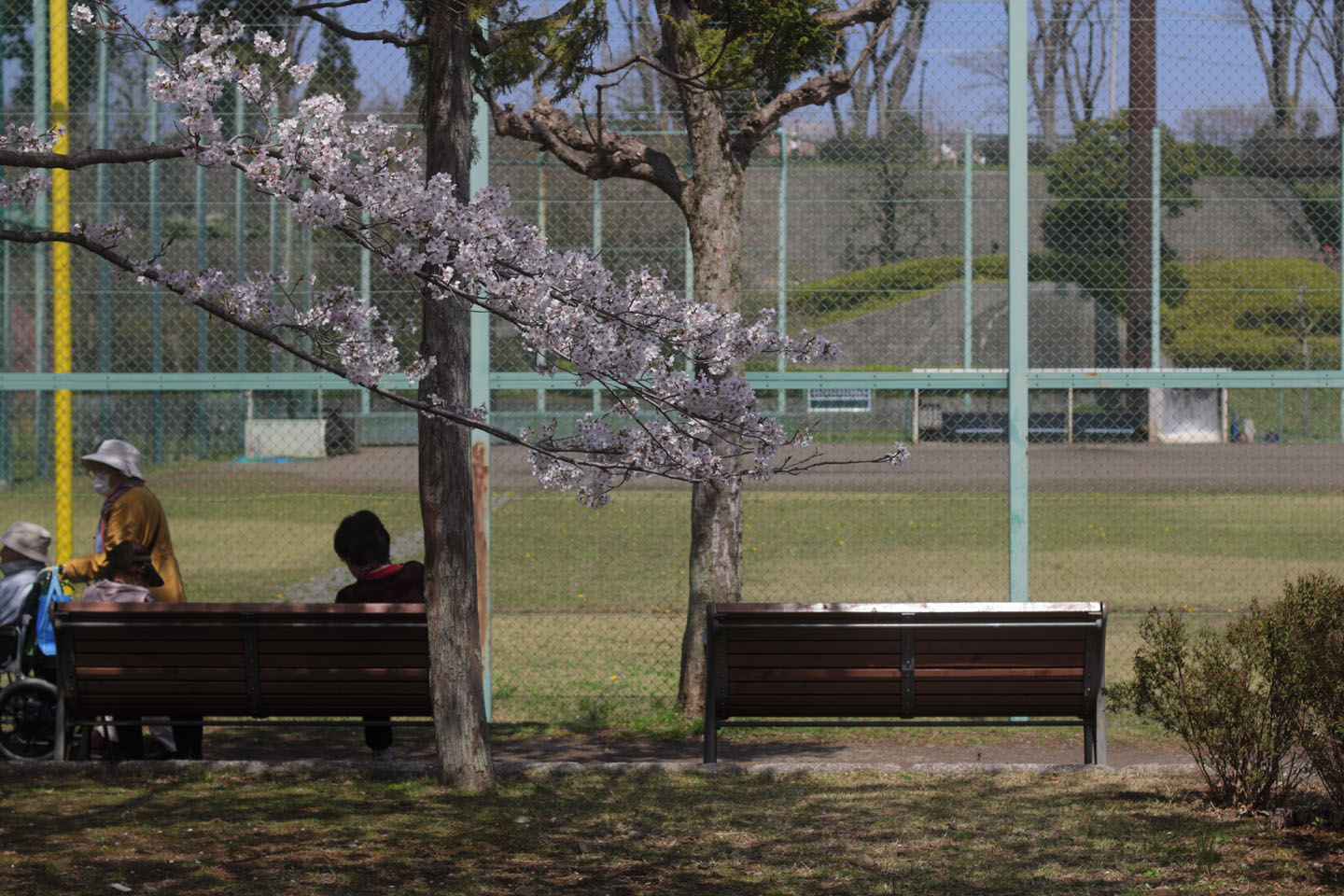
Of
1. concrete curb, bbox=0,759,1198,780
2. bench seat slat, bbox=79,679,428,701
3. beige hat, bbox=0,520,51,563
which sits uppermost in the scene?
beige hat, bbox=0,520,51,563

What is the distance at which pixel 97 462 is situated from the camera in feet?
25.4

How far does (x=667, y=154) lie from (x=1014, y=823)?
4.40m

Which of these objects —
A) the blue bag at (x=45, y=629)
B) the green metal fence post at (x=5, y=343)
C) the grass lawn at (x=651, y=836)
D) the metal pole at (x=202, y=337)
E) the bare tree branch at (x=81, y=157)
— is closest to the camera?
the bare tree branch at (x=81, y=157)

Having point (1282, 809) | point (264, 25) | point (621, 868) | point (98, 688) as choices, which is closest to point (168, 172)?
point (264, 25)

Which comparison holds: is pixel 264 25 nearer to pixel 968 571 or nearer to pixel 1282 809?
pixel 1282 809

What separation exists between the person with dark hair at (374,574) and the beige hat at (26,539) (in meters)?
1.63

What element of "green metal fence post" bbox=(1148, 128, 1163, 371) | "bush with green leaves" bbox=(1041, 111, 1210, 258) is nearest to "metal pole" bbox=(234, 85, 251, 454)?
"bush with green leaves" bbox=(1041, 111, 1210, 258)

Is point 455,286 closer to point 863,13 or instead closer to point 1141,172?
point 863,13

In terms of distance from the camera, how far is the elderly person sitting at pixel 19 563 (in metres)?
7.68

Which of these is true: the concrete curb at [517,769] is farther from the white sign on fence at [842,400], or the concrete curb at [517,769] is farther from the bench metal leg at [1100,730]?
the white sign on fence at [842,400]

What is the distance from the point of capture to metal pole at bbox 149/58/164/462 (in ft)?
34.0

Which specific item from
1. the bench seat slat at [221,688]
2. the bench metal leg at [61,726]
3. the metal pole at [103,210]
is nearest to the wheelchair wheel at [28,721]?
the bench metal leg at [61,726]

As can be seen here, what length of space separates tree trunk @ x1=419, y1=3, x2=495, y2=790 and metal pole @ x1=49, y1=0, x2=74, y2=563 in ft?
11.3

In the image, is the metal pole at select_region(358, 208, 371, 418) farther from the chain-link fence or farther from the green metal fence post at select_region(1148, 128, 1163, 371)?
the green metal fence post at select_region(1148, 128, 1163, 371)
